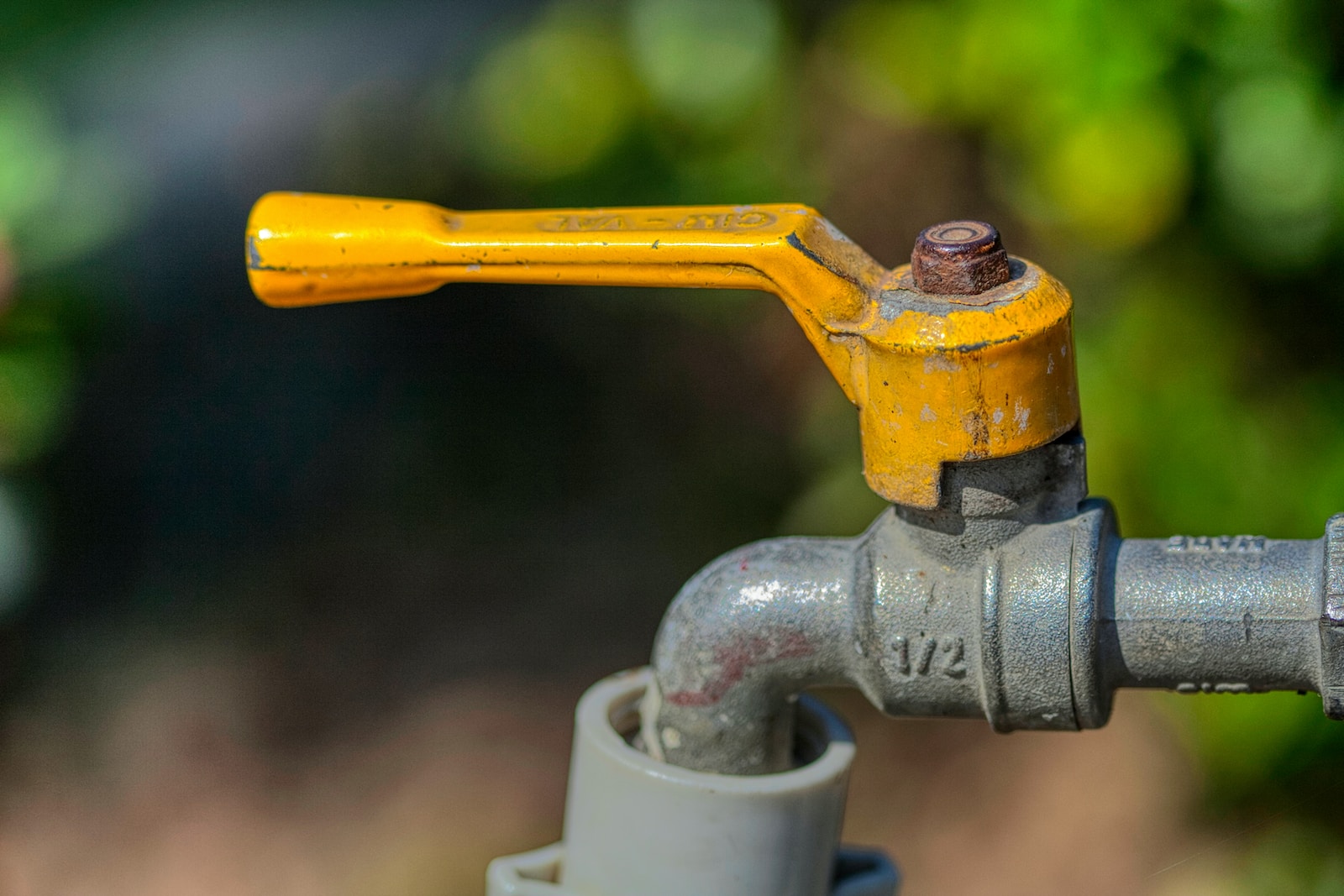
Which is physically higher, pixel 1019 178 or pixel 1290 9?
pixel 1290 9

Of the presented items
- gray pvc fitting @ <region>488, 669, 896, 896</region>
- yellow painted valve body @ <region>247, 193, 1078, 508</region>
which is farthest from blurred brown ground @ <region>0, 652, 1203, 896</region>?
yellow painted valve body @ <region>247, 193, 1078, 508</region>

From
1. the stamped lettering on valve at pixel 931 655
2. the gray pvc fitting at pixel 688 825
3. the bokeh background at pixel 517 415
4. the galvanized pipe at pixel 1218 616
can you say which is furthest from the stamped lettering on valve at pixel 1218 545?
the bokeh background at pixel 517 415

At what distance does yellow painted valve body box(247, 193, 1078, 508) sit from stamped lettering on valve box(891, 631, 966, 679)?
3.0 inches

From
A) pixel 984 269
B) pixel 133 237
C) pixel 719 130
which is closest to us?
pixel 984 269

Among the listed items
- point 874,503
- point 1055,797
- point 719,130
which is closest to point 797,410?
point 874,503

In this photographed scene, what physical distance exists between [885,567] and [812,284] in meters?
0.16

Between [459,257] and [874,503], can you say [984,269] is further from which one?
[874,503]

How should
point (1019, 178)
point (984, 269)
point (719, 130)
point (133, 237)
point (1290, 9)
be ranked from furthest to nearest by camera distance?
point (133, 237), point (719, 130), point (1019, 178), point (1290, 9), point (984, 269)

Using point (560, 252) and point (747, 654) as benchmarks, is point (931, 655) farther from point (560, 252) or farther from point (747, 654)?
point (560, 252)

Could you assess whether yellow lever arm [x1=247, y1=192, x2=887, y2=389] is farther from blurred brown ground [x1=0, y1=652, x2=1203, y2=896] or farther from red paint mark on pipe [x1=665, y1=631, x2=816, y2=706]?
blurred brown ground [x1=0, y1=652, x2=1203, y2=896]

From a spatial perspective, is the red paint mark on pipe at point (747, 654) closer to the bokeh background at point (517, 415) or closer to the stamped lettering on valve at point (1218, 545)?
the stamped lettering on valve at point (1218, 545)

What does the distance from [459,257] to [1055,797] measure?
1.35m

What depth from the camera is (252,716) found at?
1978 mm

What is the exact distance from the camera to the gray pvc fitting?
0.82 meters
